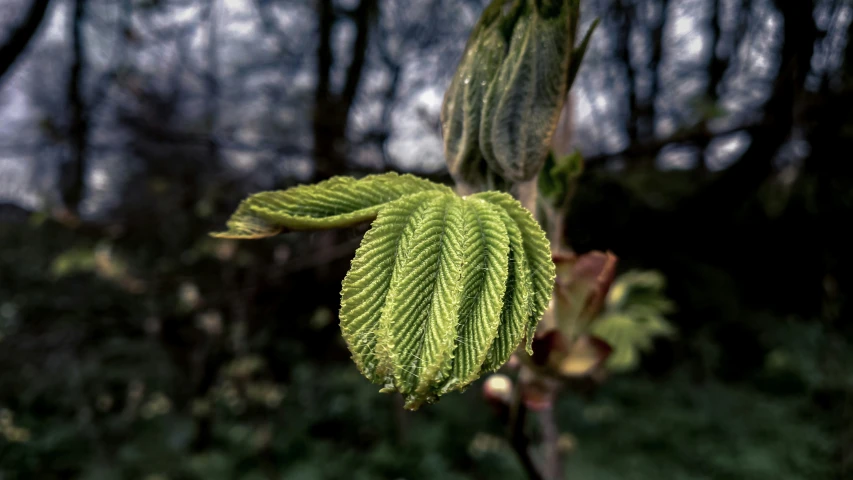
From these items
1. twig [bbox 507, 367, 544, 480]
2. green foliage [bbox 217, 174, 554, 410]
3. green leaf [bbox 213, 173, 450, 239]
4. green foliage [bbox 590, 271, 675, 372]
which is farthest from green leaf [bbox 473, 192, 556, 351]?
green foliage [bbox 590, 271, 675, 372]

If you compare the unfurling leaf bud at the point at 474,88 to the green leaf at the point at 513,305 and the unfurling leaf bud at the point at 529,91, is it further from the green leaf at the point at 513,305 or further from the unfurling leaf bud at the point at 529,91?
the green leaf at the point at 513,305

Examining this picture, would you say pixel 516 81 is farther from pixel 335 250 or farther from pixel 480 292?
pixel 335 250

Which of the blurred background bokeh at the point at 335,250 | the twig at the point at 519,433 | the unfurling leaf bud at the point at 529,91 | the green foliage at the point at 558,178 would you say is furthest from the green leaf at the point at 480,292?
the blurred background bokeh at the point at 335,250

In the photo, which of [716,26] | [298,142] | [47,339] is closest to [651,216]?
[716,26]

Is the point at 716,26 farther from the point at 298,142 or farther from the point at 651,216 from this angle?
the point at 298,142

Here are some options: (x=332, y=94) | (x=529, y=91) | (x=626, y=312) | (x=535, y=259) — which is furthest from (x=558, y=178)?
(x=332, y=94)

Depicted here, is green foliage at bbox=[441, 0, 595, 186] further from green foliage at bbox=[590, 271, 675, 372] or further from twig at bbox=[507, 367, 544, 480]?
green foliage at bbox=[590, 271, 675, 372]

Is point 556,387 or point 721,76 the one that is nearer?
point 556,387

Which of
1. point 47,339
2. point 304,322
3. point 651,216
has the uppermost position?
point 651,216
